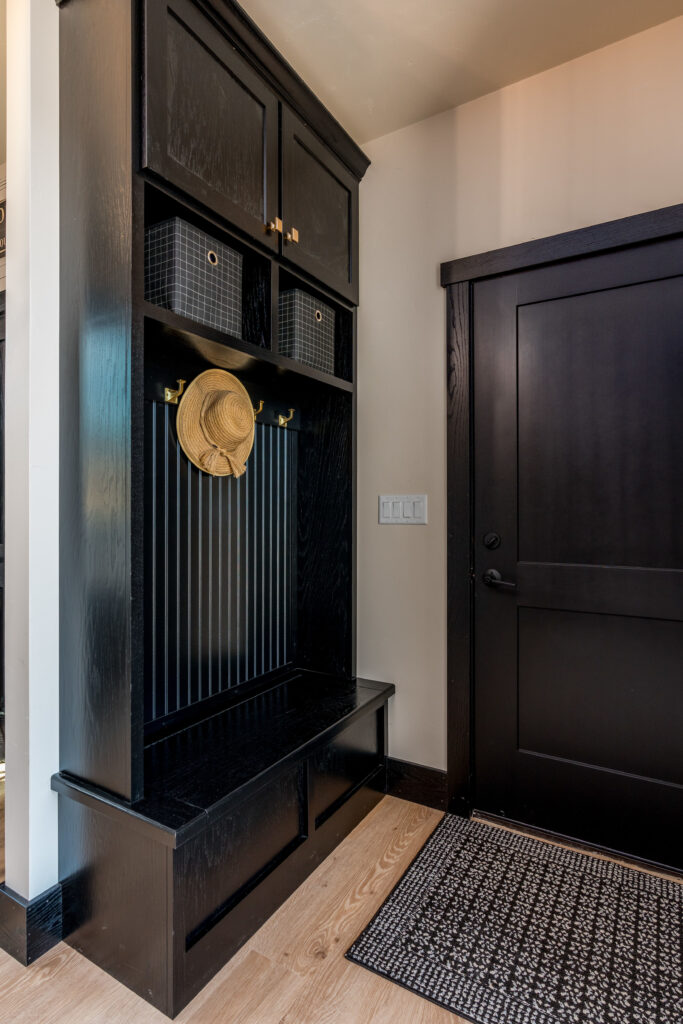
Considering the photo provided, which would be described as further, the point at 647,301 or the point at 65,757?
the point at 647,301

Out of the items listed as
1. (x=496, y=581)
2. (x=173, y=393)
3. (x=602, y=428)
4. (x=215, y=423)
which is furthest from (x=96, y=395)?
(x=602, y=428)

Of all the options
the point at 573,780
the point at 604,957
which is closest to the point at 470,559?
the point at 573,780

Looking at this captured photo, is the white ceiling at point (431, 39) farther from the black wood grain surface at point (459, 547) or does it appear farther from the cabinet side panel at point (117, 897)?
the cabinet side panel at point (117, 897)

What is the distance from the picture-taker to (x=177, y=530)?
69.3 inches

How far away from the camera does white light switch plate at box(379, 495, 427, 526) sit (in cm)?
215

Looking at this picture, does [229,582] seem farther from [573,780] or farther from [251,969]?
[573,780]

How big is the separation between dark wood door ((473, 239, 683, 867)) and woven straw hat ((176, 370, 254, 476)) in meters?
0.85

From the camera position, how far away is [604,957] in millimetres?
1376

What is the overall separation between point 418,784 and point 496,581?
2.79ft

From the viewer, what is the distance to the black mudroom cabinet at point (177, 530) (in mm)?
1322

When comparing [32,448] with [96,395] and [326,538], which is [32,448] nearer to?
[96,395]

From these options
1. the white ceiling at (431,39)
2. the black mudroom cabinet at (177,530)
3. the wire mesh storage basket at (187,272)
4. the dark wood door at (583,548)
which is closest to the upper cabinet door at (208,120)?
the black mudroom cabinet at (177,530)

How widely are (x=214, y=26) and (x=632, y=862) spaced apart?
2.77 meters

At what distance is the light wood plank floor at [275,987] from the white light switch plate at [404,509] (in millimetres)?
1225
